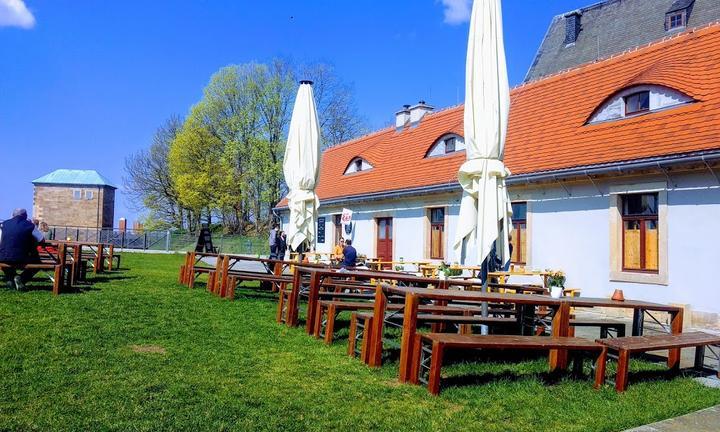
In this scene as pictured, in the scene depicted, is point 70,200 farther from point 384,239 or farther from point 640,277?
point 640,277

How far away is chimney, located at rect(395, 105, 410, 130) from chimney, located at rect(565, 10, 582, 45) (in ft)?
39.8

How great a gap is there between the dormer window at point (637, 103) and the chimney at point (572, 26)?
18567 mm

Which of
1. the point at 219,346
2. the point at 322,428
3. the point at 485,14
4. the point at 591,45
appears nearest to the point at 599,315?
the point at 485,14

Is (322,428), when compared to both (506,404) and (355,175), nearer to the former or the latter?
(506,404)

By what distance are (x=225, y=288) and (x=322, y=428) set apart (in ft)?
24.3

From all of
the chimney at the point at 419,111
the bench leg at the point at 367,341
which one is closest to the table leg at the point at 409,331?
the bench leg at the point at 367,341

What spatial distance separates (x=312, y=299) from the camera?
24.5 ft

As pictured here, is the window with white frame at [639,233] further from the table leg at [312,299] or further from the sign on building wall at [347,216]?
the sign on building wall at [347,216]

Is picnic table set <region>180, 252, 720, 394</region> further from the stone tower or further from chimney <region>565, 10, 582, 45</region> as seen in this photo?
the stone tower

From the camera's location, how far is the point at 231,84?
3981 centimetres

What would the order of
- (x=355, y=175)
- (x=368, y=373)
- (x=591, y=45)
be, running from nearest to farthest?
(x=368, y=373) → (x=355, y=175) → (x=591, y=45)

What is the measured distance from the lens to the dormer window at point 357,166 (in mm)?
22375

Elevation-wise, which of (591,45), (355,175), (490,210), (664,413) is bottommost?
(664,413)

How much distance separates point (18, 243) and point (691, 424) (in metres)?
9.71
